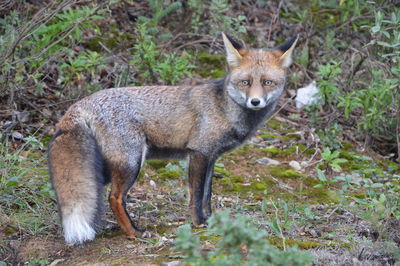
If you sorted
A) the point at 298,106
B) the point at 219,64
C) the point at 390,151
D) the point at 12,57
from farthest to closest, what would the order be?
the point at 219,64, the point at 298,106, the point at 390,151, the point at 12,57

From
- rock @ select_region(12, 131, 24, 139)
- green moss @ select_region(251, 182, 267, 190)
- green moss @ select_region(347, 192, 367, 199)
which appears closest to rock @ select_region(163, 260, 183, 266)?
green moss @ select_region(251, 182, 267, 190)

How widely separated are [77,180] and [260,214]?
7.18 ft

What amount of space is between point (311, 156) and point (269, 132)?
3.16 ft

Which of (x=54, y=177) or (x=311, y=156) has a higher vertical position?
(x=54, y=177)

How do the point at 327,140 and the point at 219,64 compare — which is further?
the point at 219,64

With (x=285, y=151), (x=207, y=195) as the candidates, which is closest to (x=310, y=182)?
(x=285, y=151)

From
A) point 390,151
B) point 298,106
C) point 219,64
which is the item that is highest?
point 219,64

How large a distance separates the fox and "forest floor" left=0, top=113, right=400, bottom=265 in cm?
34

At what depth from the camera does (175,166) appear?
305 inches

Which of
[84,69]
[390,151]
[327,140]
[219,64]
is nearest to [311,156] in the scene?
[327,140]

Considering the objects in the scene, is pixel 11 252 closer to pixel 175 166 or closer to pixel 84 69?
pixel 175 166

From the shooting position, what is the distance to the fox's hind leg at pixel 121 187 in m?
5.59

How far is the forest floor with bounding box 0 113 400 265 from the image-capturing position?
505cm

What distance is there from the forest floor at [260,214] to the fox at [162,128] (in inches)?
13.5
